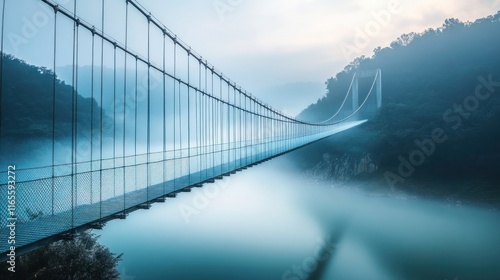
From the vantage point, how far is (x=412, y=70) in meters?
42.3

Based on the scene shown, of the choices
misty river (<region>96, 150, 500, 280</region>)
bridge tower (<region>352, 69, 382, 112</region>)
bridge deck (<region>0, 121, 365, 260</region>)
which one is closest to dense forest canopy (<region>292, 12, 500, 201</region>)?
bridge tower (<region>352, 69, 382, 112</region>)

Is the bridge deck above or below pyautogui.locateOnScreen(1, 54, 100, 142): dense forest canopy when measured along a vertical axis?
below

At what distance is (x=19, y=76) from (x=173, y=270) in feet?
55.9

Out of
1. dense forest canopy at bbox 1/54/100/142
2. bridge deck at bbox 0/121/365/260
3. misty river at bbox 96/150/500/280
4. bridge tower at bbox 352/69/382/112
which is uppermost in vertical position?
bridge tower at bbox 352/69/382/112

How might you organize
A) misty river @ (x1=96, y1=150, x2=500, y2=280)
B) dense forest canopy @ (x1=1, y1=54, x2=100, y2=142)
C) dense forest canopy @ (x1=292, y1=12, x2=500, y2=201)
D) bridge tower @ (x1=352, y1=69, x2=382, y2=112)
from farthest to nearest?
1. bridge tower @ (x1=352, y1=69, x2=382, y2=112)
2. dense forest canopy @ (x1=292, y1=12, x2=500, y2=201)
3. dense forest canopy @ (x1=1, y1=54, x2=100, y2=142)
4. misty river @ (x1=96, y1=150, x2=500, y2=280)

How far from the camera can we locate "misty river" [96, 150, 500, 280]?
16.7m

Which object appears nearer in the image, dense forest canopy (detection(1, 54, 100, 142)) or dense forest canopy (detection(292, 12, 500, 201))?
dense forest canopy (detection(1, 54, 100, 142))

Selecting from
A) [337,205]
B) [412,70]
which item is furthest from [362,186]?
[412,70]

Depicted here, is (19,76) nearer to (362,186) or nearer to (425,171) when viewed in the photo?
(362,186)

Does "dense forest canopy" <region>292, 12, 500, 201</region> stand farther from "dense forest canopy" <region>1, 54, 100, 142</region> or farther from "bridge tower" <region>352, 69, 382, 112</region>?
"dense forest canopy" <region>1, 54, 100, 142</region>

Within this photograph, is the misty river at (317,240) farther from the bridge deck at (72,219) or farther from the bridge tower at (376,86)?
the bridge deck at (72,219)

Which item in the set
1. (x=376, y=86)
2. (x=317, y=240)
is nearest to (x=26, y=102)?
(x=317, y=240)

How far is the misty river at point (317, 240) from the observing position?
16719 millimetres

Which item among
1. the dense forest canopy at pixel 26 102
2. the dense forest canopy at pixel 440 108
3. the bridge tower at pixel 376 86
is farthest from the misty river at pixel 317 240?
the bridge tower at pixel 376 86
